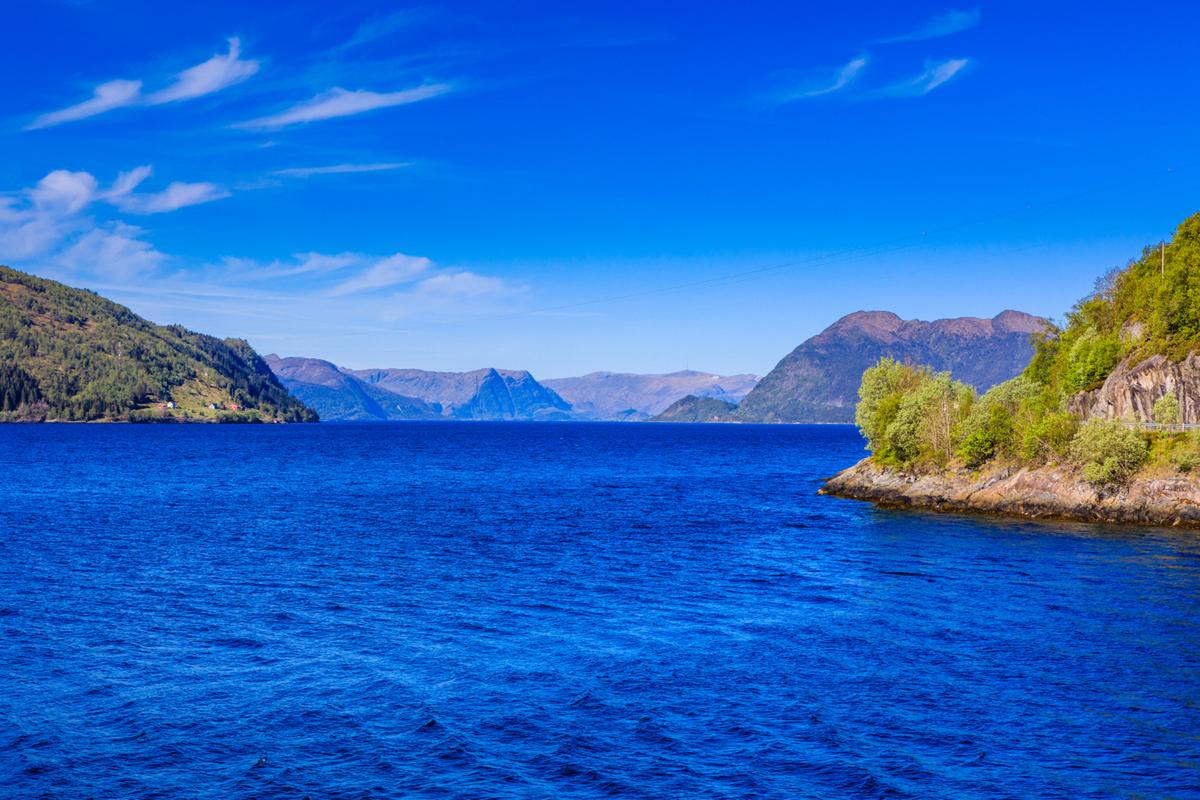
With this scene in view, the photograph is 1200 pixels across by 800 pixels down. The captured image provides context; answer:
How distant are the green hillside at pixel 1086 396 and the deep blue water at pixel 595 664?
12.3 metres

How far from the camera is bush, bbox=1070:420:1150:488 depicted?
278 feet

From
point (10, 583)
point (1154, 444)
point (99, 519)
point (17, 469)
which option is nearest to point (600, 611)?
point (10, 583)

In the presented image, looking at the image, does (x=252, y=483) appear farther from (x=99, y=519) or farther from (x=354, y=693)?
(x=354, y=693)

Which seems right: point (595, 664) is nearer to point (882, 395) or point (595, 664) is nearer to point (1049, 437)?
point (1049, 437)

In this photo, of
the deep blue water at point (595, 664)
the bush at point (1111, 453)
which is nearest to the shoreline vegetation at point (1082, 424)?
the bush at point (1111, 453)

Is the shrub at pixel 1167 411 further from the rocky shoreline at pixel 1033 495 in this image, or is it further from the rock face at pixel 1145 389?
the rocky shoreline at pixel 1033 495

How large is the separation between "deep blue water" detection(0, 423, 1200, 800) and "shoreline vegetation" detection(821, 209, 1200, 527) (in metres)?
9.73

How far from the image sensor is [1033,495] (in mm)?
91812

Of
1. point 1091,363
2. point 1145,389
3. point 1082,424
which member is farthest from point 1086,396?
point 1082,424

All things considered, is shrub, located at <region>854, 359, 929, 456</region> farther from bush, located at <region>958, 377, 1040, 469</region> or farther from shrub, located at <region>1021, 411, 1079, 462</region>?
shrub, located at <region>1021, 411, 1079, 462</region>

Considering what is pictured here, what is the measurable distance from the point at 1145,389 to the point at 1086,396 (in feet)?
26.6

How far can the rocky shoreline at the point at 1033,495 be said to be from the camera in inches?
3199

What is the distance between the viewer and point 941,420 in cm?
10744

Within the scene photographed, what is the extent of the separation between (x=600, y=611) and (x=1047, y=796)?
26.5 meters
